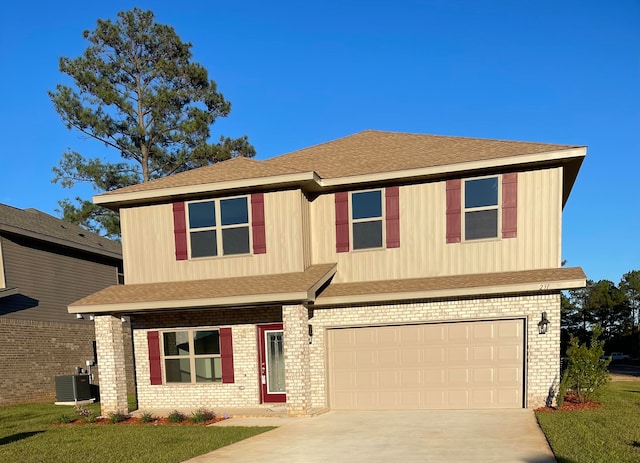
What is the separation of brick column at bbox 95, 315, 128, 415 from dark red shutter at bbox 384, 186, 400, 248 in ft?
23.4

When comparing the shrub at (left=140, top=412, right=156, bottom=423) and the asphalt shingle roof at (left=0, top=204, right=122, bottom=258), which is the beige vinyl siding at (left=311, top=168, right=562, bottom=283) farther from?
the asphalt shingle roof at (left=0, top=204, right=122, bottom=258)

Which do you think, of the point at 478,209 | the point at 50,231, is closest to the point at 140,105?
the point at 50,231

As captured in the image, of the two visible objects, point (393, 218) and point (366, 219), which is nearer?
point (393, 218)

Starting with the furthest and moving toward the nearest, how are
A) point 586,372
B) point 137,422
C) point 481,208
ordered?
point 481,208
point 137,422
point 586,372

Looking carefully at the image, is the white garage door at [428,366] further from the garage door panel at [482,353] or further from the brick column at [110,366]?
the brick column at [110,366]

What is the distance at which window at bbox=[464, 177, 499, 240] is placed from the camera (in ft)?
32.7

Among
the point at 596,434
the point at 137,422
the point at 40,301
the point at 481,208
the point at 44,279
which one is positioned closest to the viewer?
the point at 596,434

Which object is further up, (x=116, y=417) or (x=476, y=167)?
(x=476, y=167)

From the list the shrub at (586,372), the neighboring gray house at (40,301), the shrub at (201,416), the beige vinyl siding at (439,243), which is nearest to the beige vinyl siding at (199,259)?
the beige vinyl siding at (439,243)

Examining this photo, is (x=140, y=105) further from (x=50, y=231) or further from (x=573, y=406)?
(x=573, y=406)

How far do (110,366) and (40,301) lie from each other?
680 centimetres

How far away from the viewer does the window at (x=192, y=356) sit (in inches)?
435

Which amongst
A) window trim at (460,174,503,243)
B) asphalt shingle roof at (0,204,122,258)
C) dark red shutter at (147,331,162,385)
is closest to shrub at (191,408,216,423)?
dark red shutter at (147,331,162,385)

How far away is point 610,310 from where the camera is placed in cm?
4947
